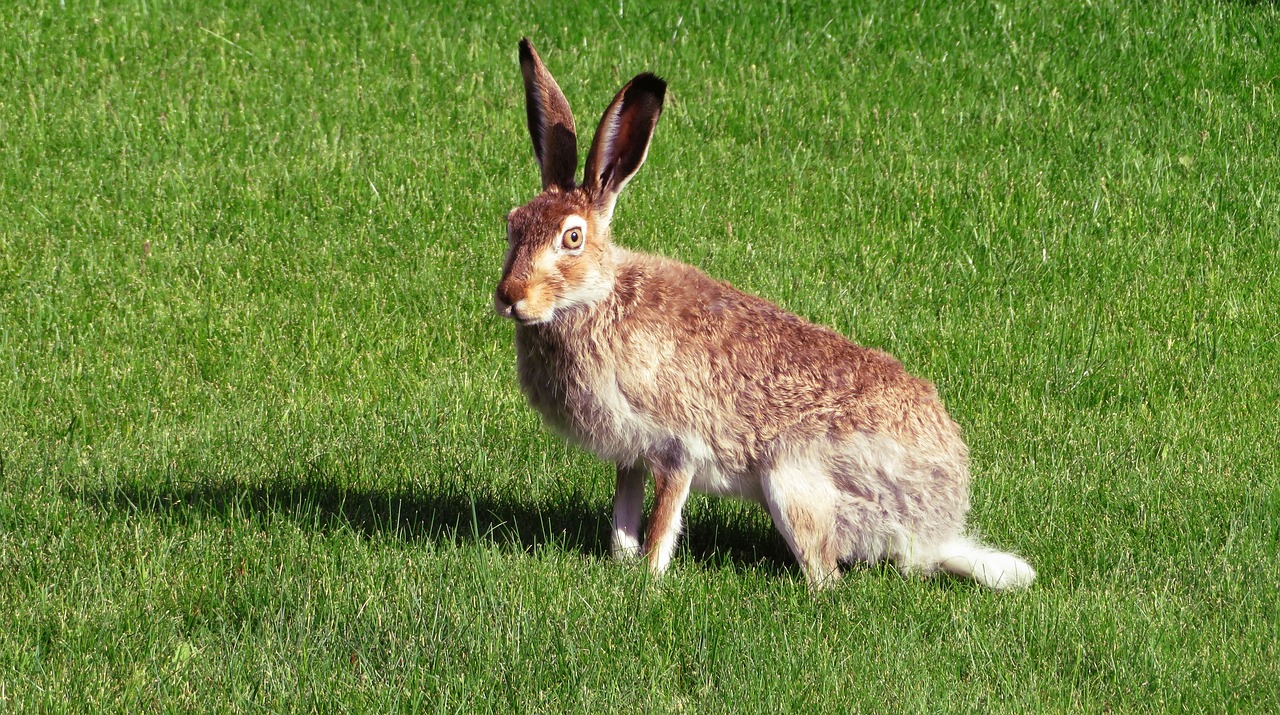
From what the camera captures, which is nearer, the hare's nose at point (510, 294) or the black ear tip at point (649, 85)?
the hare's nose at point (510, 294)

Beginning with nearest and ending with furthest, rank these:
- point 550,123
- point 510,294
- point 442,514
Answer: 1. point 510,294
2. point 550,123
3. point 442,514

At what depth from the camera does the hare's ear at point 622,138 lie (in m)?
Answer: 4.72

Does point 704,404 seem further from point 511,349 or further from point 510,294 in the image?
point 511,349

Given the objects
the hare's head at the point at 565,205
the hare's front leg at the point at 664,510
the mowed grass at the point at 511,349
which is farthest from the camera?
the hare's front leg at the point at 664,510

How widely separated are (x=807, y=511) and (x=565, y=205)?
1.32 metres

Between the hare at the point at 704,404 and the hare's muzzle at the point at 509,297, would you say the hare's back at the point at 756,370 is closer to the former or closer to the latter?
the hare at the point at 704,404

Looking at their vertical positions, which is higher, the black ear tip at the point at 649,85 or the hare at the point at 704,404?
the black ear tip at the point at 649,85

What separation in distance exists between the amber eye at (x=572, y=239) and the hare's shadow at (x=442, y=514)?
1080 millimetres

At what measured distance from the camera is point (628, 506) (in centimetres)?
520

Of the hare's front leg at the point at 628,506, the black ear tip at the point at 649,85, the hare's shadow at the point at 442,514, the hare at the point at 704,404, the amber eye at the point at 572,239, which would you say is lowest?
the hare's shadow at the point at 442,514

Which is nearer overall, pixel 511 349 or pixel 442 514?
pixel 442 514

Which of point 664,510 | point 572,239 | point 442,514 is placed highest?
point 572,239

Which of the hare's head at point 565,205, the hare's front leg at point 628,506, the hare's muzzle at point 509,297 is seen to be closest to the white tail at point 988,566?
the hare's front leg at point 628,506

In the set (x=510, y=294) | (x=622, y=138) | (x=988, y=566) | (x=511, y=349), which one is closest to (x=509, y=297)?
(x=510, y=294)
